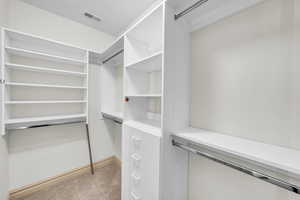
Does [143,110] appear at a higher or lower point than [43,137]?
higher

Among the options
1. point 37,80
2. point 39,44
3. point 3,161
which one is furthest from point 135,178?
point 39,44

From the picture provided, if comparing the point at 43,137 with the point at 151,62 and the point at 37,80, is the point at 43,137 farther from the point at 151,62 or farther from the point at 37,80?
the point at 151,62

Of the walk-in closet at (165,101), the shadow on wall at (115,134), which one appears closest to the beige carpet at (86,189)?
the walk-in closet at (165,101)

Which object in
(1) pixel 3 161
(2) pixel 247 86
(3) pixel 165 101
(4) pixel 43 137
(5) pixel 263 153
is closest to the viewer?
(5) pixel 263 153

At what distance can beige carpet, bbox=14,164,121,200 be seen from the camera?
1530mm

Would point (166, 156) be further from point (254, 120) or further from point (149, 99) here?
point (149, 99)

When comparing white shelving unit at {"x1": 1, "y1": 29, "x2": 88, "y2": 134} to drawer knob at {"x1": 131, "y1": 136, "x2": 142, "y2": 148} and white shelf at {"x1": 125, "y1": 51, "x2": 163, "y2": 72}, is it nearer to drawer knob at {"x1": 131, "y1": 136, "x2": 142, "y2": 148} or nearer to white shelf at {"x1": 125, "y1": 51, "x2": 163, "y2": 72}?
white shelf at {"x1": 125, "y1": 51, "x2": 163, "y2": 72}

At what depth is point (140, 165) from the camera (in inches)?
42.4

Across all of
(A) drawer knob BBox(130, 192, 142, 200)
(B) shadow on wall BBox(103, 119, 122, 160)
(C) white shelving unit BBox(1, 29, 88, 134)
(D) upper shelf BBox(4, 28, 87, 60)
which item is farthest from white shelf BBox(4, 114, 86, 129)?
(A) drawer knob BBox(130, 192, 142, 200)

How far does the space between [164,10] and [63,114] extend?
2.00 meters

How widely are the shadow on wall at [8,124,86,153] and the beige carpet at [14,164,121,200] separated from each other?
2.02ft

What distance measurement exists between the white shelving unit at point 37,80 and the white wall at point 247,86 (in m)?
1.72

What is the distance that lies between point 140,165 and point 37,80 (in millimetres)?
1851

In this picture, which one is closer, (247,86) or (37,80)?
(247,86)
